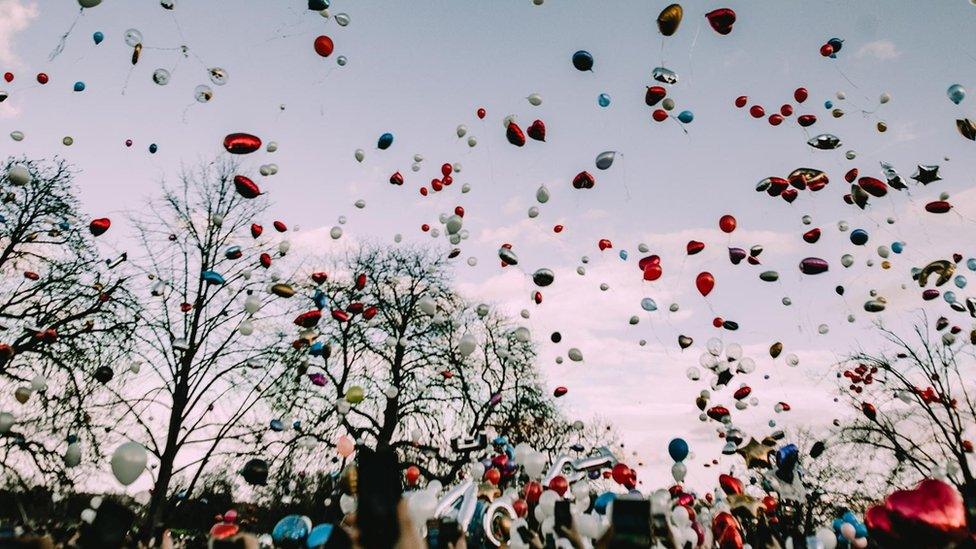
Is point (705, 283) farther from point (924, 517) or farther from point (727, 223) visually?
point (924, 517)

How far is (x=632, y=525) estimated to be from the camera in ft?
6.15

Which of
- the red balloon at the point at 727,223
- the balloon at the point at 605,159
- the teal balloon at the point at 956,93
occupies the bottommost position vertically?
the red balloon at the point at 727,223

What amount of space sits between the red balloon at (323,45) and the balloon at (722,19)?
4.46 meters

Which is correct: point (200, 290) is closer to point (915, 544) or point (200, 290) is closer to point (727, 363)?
point (727, 363)

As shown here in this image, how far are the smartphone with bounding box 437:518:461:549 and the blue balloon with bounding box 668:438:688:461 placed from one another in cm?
600

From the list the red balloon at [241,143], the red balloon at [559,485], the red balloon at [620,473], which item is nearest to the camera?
the red balloon at [241,143]

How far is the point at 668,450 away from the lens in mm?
7750

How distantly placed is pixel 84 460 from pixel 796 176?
1448 cm

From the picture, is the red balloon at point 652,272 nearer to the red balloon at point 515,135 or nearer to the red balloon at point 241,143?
the red balloon at point 515,135

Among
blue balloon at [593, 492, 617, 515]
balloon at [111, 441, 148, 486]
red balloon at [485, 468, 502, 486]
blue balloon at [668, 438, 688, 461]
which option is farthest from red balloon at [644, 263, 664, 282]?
balloon at [111, 441, 148, 486]

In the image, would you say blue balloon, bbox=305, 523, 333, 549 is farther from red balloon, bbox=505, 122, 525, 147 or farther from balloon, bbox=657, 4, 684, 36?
balloon, bbox=657, 4, 684, 36

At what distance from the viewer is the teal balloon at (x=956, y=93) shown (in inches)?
260

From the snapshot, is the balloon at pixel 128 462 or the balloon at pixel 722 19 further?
the balloon at pixel 722 19

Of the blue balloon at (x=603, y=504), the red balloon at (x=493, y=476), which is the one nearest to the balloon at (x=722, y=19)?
the blue balloon at (x=603, y=504)
